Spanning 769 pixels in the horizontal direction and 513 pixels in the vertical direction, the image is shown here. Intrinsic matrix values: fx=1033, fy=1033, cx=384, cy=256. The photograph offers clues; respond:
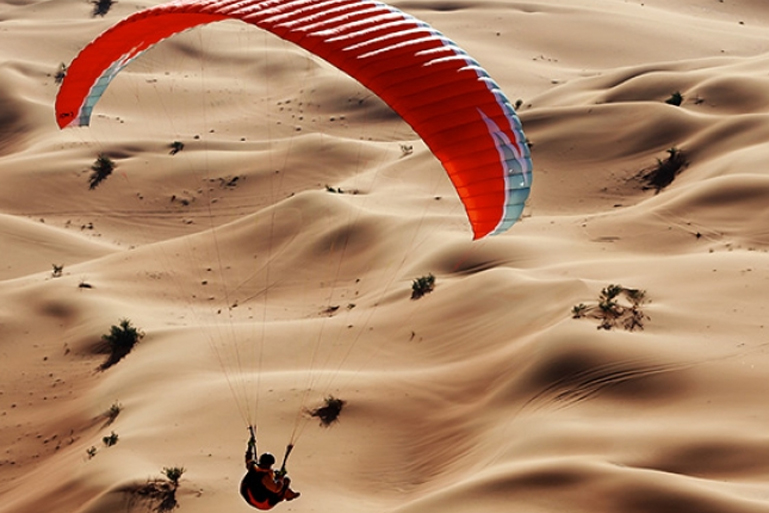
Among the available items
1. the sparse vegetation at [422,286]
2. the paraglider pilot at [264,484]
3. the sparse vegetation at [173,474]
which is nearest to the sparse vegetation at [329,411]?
the sparse vegetation at [173,474]

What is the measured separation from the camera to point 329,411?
40.4 ft

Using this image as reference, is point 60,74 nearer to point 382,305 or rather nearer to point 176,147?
point 176,147

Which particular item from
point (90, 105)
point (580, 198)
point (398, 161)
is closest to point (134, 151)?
point (398, 161)

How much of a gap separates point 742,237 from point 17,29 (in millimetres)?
28338

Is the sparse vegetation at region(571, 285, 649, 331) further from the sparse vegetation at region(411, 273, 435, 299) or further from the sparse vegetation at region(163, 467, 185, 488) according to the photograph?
the sparse vegetation at region(163, 467, 185, 488)

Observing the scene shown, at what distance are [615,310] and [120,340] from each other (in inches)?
282

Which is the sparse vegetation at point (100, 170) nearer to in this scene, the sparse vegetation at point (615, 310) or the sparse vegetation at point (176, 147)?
the sparse vegetation at point (176, 147)

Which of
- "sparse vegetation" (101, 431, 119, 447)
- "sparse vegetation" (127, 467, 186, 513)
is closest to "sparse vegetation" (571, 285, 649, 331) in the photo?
"sparse vegetation" (127, 467, 186, 513)

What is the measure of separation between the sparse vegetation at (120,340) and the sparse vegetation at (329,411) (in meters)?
3.86

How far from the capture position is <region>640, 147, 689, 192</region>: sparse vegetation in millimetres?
18594

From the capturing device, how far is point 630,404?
35.5 ft

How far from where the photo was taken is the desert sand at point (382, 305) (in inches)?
417

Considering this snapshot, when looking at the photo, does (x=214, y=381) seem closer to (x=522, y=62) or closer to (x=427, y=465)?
(x=427, y=465)

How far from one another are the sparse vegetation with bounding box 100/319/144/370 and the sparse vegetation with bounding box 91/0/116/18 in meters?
25.3
